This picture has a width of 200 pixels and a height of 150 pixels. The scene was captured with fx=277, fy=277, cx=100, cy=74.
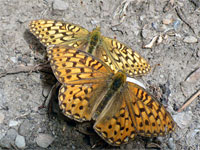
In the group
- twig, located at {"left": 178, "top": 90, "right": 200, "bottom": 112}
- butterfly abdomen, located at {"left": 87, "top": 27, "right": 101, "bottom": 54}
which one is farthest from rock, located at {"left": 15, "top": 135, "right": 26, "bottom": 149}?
twig, located at {"left": 178, "top": 90, "right": 200, "bottom": 112}

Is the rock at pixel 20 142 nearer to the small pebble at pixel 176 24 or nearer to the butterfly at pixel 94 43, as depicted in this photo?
the butterfly at pixel 94 43

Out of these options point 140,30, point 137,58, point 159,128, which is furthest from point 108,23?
point 159,128

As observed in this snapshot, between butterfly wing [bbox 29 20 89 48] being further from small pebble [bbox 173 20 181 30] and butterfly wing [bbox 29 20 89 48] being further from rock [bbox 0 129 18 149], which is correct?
small pebble [bbox 173 20 181 30]

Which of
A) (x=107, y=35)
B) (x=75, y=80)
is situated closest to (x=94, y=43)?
(x=107, y=35)

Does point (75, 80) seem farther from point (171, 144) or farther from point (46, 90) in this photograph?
point (171, 144)

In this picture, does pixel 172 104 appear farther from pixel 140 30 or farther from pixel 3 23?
pixel 3 23
